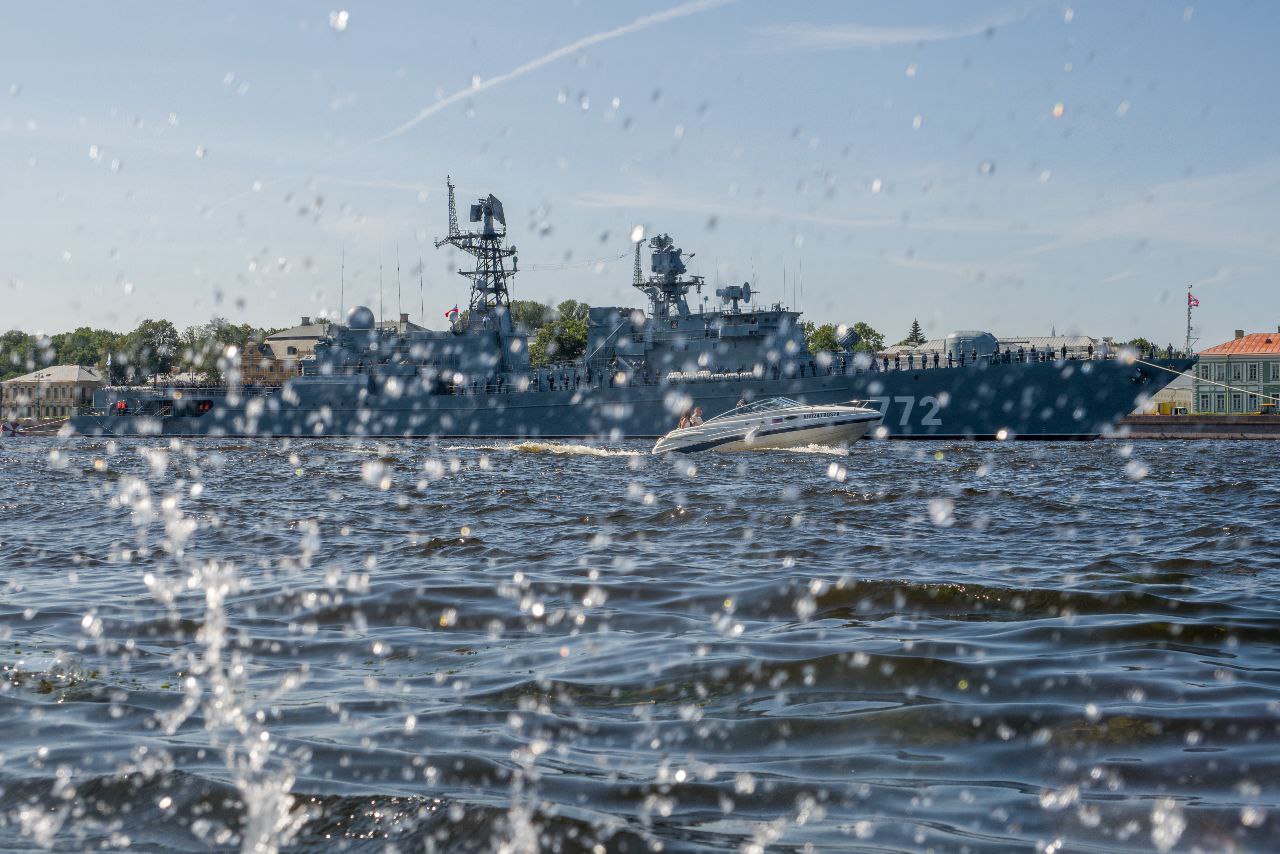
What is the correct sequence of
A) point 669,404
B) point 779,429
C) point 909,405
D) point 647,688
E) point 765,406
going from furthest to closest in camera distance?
point 669,404 → point 909,405 → point 765,406 → point 779,429 → point 647,688

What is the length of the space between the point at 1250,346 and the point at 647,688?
108 metres

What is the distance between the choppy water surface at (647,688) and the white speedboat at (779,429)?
19075 mm

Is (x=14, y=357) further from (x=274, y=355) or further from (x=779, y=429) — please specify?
(x=779, y=429)

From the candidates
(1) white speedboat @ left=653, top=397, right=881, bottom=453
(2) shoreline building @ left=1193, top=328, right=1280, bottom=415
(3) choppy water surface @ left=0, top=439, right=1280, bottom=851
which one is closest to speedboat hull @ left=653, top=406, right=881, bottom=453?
(1) white speedboat @ left=653, top=397, right=881, bottom=453

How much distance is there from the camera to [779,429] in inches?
1288

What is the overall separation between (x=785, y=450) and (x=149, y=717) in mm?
29814

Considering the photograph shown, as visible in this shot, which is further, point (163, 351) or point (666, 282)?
point (163, 351)

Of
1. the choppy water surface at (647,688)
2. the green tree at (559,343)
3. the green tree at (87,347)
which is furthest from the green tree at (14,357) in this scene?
the choppy water surface at (647,688)

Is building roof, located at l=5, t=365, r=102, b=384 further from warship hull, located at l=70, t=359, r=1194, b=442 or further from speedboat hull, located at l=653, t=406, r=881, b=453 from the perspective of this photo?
speedboat hull, located at l=653, t=406, r=881, b=453

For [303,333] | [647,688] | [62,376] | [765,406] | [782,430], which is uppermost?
[303,333]

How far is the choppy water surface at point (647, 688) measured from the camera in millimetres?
3748

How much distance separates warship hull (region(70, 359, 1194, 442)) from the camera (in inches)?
2064

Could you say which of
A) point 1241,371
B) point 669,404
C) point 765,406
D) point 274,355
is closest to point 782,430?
point 765,406

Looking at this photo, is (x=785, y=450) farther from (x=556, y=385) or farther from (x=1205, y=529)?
(x=556, y=385)
